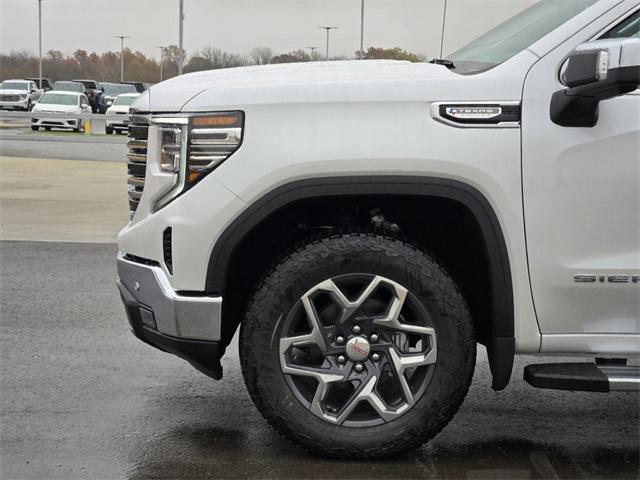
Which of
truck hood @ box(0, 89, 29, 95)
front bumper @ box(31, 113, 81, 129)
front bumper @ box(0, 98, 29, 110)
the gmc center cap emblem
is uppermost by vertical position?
truck hood @ box(0, 89, 29, 95)

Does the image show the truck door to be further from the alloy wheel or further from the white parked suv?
the alloy wheel

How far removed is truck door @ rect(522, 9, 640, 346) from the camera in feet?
11.3

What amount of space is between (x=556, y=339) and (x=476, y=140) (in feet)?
2.82

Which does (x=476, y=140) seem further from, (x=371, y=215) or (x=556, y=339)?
(x=556, y=339)

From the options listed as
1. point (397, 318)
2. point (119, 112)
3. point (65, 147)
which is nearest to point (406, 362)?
point (397, 318)

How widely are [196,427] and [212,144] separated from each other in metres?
1.41

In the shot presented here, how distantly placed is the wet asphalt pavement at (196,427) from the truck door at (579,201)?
76 centimetres

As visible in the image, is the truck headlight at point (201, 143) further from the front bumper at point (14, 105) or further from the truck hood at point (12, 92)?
the truck hood at point (12, 92)

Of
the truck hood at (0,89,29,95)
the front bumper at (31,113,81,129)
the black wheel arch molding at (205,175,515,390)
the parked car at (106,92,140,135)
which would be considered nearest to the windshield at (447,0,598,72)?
the black wheel arch molding at (205,175,515,390)

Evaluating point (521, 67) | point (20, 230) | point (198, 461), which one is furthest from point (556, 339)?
point (20, 230)

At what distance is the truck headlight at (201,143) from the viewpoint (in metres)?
3.50

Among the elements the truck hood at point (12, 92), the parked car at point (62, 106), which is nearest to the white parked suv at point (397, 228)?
the parked car at point (62, 106)

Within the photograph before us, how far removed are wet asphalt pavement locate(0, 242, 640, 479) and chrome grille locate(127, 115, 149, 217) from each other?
1038 mm

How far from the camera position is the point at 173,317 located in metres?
3.59
